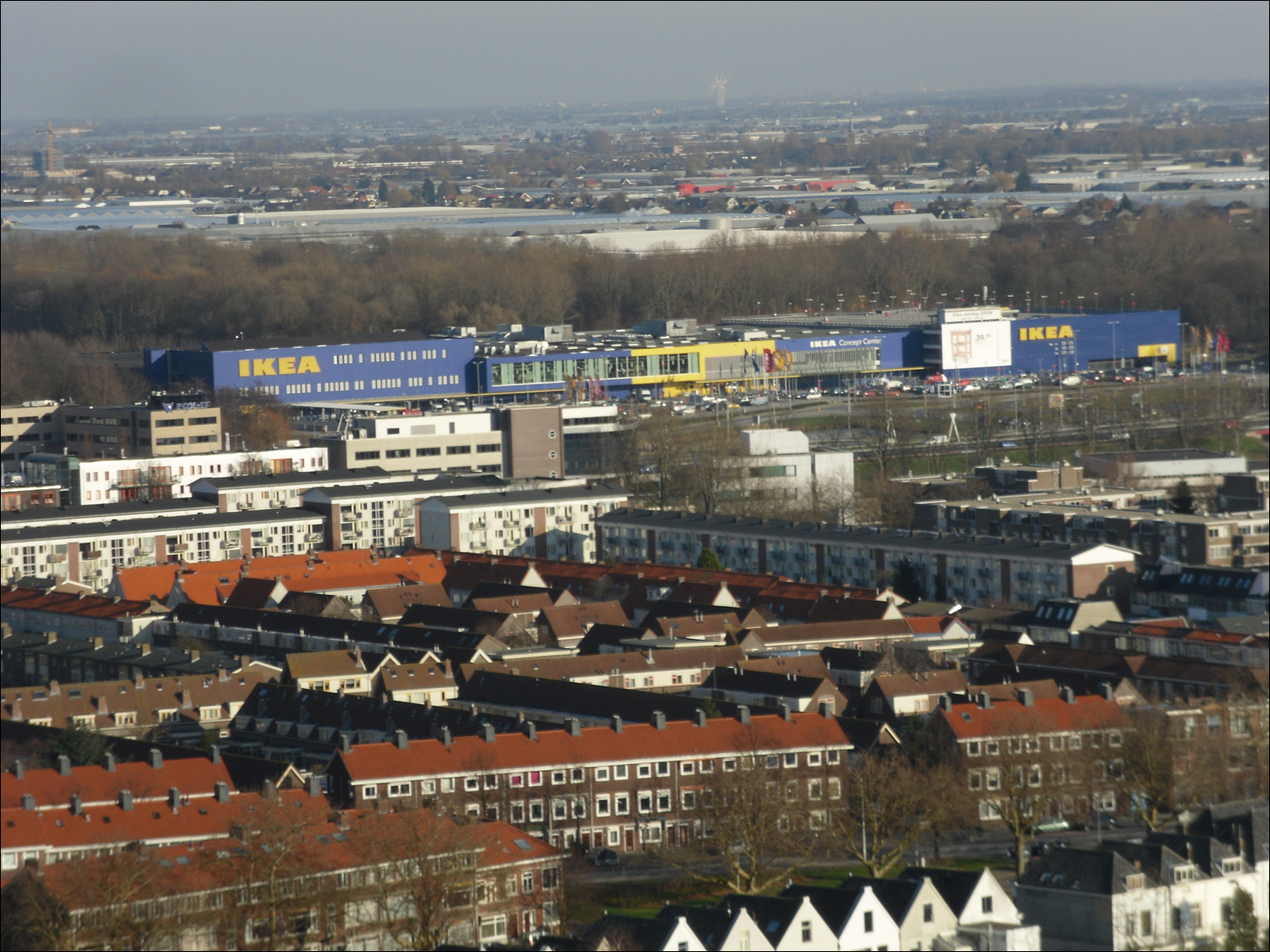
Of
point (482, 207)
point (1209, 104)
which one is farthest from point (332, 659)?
point (482, 207)

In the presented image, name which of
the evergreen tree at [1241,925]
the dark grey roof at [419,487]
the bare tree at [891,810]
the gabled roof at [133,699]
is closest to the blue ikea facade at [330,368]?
the dark grey roof at [419,487]

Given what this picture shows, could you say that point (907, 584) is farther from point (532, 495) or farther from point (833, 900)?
point (833, 900)

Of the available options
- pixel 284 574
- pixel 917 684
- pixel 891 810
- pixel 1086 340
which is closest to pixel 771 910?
pixel 891 810

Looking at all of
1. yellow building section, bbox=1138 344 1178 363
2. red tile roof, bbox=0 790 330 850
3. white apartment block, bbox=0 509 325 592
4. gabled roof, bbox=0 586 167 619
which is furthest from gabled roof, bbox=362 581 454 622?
yellow building section, bbox=1138 344 1178 363

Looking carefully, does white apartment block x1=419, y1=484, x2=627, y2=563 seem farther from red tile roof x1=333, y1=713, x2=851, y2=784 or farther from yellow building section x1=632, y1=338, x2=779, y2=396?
yellow building section x1=632, y1=338, x2=779, y2=396

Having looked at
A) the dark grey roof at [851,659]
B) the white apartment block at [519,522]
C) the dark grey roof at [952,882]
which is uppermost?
the dark grey roof at [952,882]

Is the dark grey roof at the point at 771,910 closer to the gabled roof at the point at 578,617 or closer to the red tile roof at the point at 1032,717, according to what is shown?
the red tile roof at the point at 1032,717
